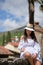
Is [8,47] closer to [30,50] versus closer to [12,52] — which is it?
[12,52]

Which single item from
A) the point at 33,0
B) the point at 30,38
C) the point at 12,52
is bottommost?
the point at 12,52

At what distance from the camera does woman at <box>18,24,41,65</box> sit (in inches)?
273

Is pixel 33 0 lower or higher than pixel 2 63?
higher

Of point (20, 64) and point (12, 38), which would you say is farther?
point (12, 38)

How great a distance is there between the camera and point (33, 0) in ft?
45.5

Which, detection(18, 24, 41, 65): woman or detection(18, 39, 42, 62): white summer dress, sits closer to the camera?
detection(18, 24, 41, 65): woman

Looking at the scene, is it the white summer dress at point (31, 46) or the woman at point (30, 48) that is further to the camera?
the white summer dress at point (31, 46)

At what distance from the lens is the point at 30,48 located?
7.12 meters

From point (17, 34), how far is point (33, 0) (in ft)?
7.82

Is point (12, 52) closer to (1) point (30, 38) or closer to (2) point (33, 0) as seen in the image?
(1) point (30, 38)

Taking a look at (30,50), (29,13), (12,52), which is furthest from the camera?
(29,13)

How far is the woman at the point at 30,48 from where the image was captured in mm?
6934

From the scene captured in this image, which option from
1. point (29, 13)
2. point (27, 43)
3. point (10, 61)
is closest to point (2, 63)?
point (10, 61)

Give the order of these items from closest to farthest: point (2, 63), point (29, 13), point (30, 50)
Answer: point (30, 50) → point (2, 63) → point (29, 13)
